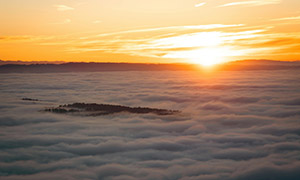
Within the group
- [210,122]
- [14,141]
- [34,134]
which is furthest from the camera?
[210,122]

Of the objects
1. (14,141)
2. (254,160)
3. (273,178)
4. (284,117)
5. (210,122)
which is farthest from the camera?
(284,117)

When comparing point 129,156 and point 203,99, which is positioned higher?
point 203,99

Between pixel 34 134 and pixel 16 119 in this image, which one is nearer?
pixel 34 134

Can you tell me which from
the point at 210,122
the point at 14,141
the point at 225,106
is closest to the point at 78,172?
the point at 14,141

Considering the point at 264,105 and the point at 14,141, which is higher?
the point at 264,105

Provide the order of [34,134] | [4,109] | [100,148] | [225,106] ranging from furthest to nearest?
1. [225,106]
2. [4,109]
3. [34,134]
4. [100,148]

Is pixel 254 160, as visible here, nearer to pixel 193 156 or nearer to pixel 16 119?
pixel 193 156

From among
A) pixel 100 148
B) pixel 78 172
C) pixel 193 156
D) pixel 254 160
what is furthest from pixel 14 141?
pixel 254 160

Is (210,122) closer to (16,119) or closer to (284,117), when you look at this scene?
(284,117)

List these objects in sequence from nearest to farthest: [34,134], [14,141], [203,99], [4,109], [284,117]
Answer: [14,141] < [34,134] < [284,117] < [4,109] < [203,99]
